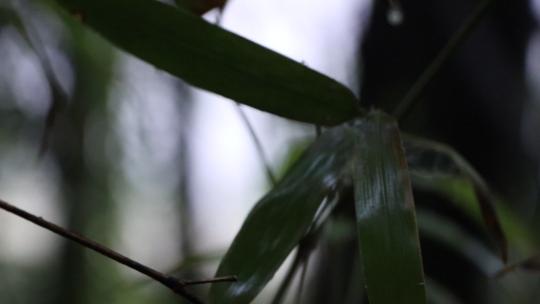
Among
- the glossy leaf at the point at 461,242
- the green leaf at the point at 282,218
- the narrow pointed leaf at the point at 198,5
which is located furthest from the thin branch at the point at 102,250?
the glossy leaf at the point at 461,242

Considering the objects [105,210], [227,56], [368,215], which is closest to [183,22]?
[227,56]

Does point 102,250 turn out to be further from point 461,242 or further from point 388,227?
point 461,242

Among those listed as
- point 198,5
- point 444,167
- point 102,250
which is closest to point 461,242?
point 444,167

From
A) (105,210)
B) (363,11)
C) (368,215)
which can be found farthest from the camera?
(105,210)

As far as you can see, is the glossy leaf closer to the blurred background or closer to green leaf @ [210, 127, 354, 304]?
the blurred background

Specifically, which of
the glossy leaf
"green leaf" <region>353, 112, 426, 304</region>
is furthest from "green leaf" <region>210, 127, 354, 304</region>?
the glossy leaf

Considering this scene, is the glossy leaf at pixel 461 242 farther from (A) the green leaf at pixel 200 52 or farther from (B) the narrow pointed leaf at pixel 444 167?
(A) the green leaf at pixel 200 52

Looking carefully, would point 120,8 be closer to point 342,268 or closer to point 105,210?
point 342,268
